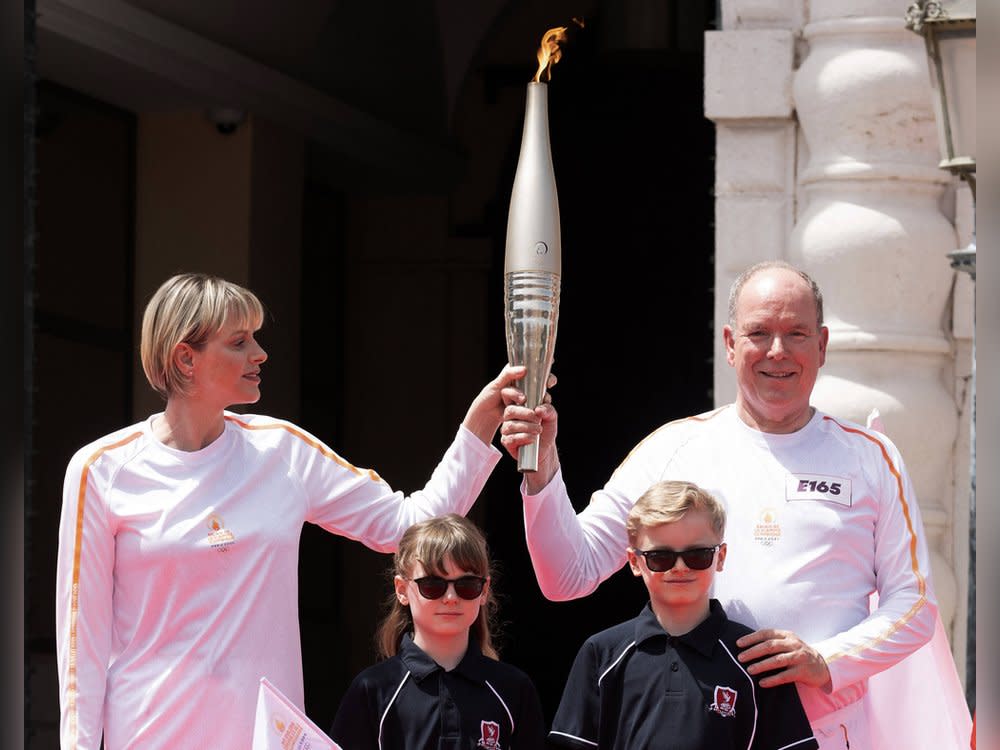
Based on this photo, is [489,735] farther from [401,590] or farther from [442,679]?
[401,590]

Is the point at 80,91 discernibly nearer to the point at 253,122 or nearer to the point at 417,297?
the point at 253,122

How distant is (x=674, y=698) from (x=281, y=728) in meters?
0.68

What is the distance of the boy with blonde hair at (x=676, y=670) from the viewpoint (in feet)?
9.59

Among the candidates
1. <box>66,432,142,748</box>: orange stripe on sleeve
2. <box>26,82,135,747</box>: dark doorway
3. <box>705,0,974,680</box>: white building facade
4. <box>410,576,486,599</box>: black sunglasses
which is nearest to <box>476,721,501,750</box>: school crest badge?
<box>410,576,486,599</box>: black sunglasses

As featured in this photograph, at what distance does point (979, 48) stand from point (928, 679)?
213 cm

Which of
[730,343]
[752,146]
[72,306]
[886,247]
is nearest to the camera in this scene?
[730,343]

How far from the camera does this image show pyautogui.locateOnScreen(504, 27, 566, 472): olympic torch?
113 inches

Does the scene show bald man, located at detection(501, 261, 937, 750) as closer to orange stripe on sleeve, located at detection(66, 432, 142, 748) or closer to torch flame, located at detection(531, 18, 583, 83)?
torch flame, located at detection(531, 18, 583, 83)

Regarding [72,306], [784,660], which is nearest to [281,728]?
[784,660]

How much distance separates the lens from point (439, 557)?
3.10 metres

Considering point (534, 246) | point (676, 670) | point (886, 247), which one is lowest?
point (676, 670)

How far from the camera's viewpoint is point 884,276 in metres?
5.21

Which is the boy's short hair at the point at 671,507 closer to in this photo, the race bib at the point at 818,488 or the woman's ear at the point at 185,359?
the race bib at the point at 818,488

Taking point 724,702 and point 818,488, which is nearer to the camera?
point 724,702
